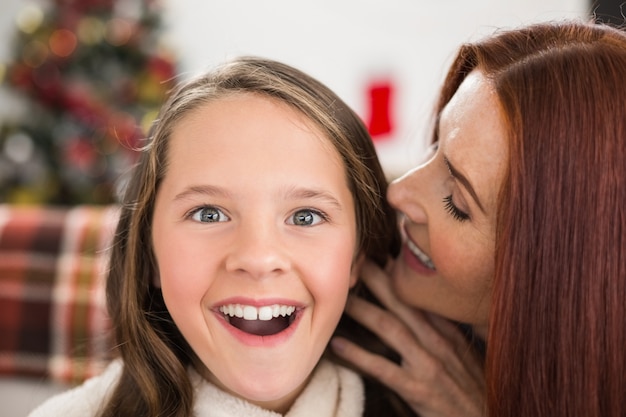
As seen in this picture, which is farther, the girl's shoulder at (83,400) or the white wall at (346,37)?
the white wall at (346,37)

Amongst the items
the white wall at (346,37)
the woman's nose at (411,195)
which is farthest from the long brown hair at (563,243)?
the white wall at (346,37)

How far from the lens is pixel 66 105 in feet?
11.4

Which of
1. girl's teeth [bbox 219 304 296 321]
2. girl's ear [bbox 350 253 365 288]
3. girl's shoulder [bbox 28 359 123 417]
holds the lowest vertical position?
girl's shoulder [bbox 28 359 123 417]

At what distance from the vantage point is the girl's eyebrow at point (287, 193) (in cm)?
111

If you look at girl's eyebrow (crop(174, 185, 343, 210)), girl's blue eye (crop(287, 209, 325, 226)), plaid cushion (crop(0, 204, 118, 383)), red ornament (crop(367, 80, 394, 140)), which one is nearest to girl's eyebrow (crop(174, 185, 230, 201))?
girl's eyebrow (crop(174, 185, 343, 210))

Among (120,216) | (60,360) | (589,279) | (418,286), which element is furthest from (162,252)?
(60,360)

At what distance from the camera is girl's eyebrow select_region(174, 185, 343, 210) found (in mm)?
1106

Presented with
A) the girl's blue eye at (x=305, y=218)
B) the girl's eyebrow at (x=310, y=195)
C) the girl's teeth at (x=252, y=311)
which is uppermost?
the girl's eyebrow at (x=310, y=195)

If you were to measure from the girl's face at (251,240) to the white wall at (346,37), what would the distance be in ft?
11.1

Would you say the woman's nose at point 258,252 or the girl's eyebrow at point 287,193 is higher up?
the girl's eyebrow at point 287,193

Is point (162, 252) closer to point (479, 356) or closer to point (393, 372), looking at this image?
point (393, 372)

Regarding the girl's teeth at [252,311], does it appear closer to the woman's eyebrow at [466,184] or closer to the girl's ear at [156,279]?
the girl's ear at [156,279]

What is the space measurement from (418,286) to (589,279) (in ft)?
1.14

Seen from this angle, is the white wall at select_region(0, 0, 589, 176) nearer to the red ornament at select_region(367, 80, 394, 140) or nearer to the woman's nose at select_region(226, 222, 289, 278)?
the red ornament at select_region(367, 80, 394, 140)
